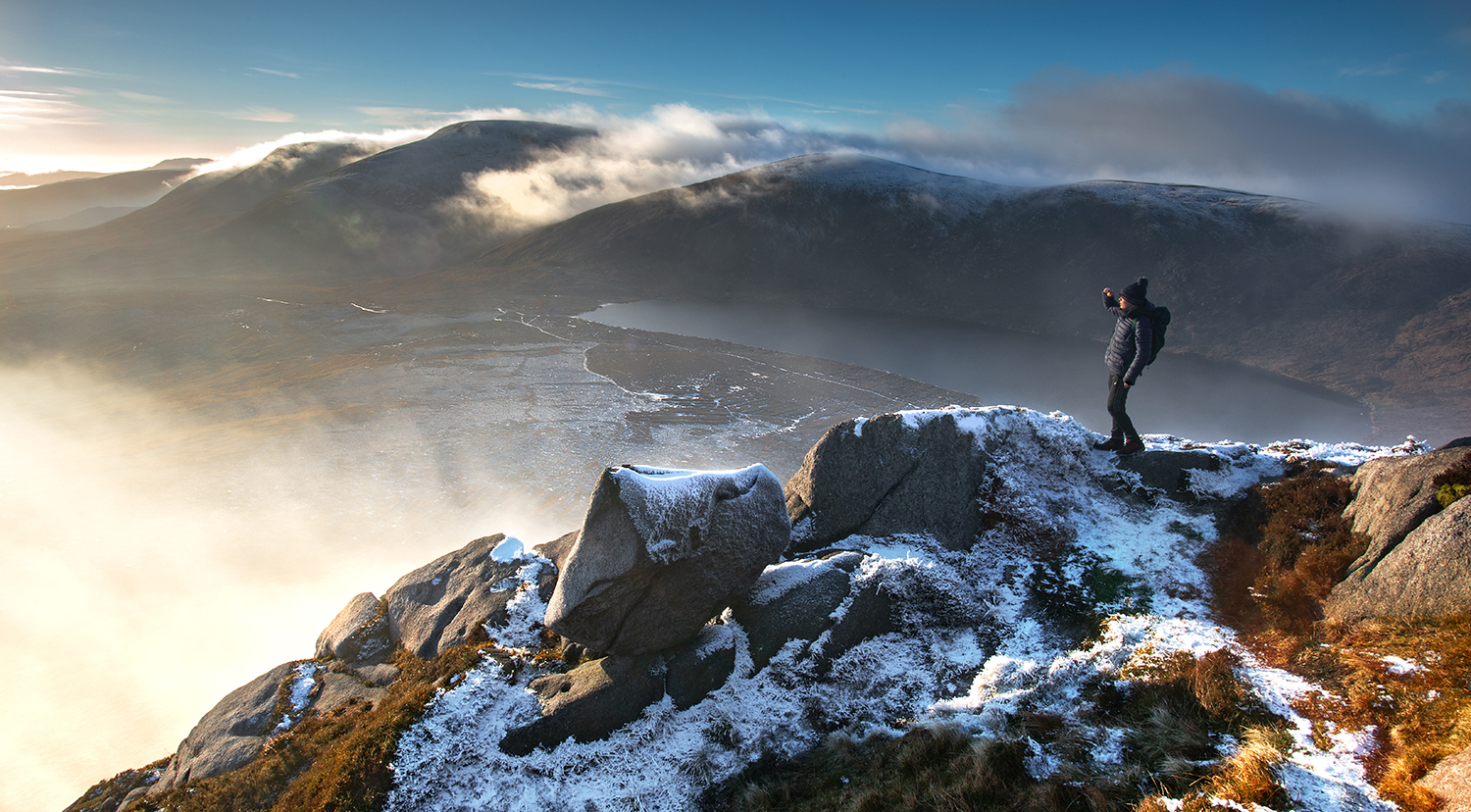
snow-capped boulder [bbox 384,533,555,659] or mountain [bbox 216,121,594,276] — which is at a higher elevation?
mountain [bbox 216,121,594,276]

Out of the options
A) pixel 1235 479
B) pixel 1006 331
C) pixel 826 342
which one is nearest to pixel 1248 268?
pixel 1006 331

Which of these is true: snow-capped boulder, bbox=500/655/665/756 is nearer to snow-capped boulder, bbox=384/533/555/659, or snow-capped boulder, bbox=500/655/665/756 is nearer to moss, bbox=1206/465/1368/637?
snow-capped boulder, bbox=384/533/555/659

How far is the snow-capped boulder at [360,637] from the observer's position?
36.8 feet

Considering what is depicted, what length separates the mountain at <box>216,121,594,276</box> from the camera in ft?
405

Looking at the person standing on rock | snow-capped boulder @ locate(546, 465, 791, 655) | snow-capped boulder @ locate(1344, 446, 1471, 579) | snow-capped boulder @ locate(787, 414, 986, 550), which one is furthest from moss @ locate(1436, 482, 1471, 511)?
snow-capped boulder @ locate(546, 465, 791, 655)

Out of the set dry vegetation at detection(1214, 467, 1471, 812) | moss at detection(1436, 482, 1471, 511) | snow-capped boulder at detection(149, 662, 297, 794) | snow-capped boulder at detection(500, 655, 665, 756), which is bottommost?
snow-capped boulder at detection(149, 662, 297, 794)

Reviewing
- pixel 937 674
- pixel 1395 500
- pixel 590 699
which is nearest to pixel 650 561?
pixel 590 699

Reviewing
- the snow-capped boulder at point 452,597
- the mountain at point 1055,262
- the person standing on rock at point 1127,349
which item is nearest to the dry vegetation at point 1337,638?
the person standing on rock at point 1127,349

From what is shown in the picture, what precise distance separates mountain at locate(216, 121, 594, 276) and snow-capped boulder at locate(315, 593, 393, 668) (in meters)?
124

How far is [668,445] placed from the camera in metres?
39.9

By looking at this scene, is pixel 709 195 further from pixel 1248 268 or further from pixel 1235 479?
pixel 1235 479

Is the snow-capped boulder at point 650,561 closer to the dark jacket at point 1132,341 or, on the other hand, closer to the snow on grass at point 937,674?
the snow on grass at point 937,674

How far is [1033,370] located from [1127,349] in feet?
198

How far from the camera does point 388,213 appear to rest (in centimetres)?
13762
